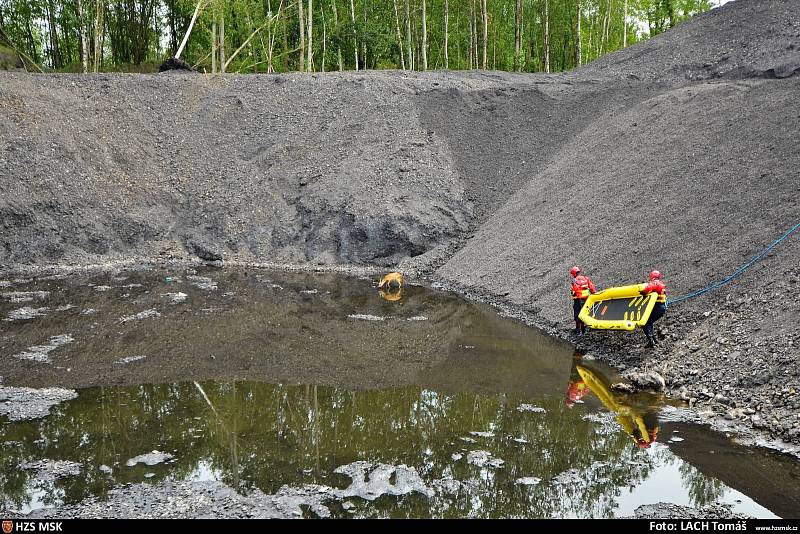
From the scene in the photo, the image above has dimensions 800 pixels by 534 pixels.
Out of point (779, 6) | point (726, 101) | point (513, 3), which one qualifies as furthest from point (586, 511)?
point (513, 3)

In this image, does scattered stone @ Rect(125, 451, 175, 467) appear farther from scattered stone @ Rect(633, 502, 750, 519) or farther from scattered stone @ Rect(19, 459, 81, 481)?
scattered stone @ Rect(633, 502, 750, 519)

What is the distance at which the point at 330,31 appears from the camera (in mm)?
37250

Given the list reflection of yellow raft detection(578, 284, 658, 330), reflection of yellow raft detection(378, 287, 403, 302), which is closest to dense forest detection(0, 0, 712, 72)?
reflection of yellow raft detection(378, 287, 403, 302)

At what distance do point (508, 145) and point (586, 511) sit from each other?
18797 mm

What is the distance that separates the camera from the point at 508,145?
77.5ft

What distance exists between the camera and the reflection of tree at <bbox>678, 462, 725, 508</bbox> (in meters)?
6.44

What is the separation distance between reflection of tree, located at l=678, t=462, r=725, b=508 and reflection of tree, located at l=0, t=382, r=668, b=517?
416 millimetres

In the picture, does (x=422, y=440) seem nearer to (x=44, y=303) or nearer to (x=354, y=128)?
(x=44, y=303)

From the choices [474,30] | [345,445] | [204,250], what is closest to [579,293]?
[345,445]

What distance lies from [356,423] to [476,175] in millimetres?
15483

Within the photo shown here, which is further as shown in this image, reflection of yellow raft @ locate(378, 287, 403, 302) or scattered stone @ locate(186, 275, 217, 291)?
scattered stone @ locate(186, 275, 217, 291)

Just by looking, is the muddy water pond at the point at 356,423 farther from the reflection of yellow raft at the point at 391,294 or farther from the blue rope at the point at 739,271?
the reflection of yellow raft at the point at 391,294

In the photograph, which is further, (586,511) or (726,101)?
(726,101)

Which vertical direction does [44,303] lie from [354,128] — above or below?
below
